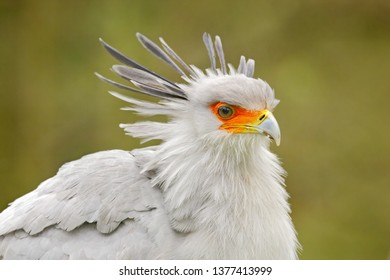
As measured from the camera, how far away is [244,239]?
2.32m

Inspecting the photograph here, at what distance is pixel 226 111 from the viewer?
238cm

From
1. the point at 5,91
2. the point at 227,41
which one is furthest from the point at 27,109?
the point at 227,41

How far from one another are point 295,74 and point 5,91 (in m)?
2.05

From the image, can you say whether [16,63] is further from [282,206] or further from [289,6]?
[282,206]

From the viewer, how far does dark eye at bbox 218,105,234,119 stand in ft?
7.79

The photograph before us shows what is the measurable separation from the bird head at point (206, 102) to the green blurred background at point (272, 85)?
110 inches

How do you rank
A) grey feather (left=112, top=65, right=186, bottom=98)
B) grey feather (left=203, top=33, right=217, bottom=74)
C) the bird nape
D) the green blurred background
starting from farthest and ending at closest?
1. the green blurred background
2. grey feather (left=203, top=33, right=217, bottom=74)
3. grey feather (left=112, top=65, right=186, bottom=98)
4. the bird nape

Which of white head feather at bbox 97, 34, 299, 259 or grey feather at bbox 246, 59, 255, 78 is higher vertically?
grey feather at bbox 246, 59, 255, 78

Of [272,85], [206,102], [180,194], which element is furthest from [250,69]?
[272,85]

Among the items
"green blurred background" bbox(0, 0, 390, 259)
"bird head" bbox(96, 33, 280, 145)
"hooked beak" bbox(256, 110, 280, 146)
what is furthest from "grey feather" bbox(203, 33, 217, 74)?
"green blurred background" bbox(0, 0, 390, 259)

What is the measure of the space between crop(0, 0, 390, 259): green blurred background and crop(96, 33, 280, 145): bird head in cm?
278

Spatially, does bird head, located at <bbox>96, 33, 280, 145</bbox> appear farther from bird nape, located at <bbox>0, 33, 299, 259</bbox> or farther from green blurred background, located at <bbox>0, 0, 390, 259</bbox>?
green blurred background, located at <bbox>0, 0, 390, 259</bbox>

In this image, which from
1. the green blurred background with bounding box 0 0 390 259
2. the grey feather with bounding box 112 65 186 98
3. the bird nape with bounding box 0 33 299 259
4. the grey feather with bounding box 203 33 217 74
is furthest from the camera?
the green blurred background with bounding box 0 0 390 259

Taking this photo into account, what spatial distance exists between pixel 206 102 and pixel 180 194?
0.95ft
